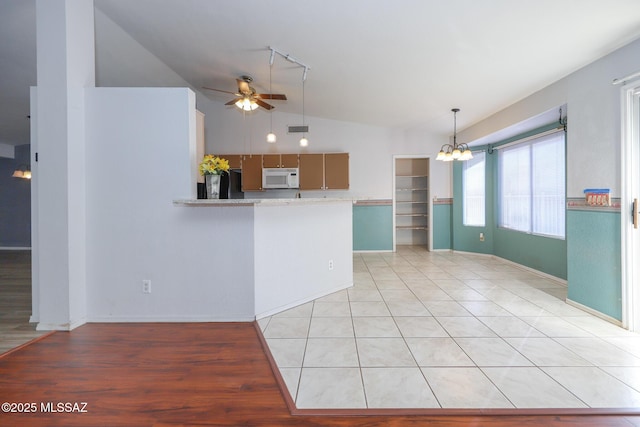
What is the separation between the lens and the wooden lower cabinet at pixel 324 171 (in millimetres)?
6109

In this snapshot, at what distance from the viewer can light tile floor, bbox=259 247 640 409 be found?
177 centimetres

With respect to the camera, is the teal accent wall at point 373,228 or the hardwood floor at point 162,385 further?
the teal accent wall at point 373,228

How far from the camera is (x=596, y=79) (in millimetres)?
2916

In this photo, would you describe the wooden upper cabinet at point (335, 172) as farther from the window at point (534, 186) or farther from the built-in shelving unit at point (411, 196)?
the window at point (534, 186)

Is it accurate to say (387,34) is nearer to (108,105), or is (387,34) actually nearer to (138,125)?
(138,125)

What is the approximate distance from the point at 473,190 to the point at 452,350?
4633mm

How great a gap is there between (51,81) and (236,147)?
148 inches

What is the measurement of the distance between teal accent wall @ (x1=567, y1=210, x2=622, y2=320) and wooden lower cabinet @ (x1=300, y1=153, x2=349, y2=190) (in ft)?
12.3

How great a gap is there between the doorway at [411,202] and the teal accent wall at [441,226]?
26cm

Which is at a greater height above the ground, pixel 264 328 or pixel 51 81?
pixel 51 81

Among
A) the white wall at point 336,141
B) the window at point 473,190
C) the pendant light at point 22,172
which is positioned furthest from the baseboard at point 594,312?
the pendant light at point 22,172

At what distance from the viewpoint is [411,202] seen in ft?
22.5

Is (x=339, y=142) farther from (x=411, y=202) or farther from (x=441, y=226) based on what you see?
(x=441, y=226)

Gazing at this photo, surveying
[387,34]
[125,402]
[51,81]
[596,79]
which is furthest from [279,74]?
[125,402]
